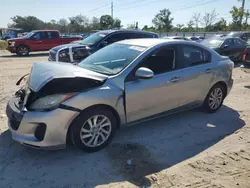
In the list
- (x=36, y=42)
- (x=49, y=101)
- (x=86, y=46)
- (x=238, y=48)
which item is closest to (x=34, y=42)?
(x=36, y=42)

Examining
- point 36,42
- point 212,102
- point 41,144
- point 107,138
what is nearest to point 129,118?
point 107,138

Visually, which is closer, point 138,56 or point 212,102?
point 138,56

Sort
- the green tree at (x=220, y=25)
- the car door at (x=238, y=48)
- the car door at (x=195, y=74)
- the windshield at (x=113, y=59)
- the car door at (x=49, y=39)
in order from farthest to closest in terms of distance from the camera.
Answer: the green tree at (x=220, y=25), the car door at (x=49, y=39), the car door at (x=238, y=48), the car door at (x=195, y=74), the windshield at (x=113, y=59)

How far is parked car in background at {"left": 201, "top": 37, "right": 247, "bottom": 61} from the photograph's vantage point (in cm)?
1162

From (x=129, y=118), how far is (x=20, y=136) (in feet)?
5.17

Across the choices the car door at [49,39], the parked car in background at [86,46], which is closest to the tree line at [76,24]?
the car door at [49,39]

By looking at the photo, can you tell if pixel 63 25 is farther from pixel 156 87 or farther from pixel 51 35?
pixel 156 87

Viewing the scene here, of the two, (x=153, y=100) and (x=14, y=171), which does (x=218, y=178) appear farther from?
(x=14, y=171)

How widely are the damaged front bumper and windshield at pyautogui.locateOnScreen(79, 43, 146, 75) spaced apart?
1047 millimetres

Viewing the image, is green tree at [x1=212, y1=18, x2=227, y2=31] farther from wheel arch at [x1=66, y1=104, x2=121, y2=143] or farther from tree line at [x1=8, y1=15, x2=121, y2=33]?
wheel arch at [x1=66, y1=104, x2=121, y2=143]

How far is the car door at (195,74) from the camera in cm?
423

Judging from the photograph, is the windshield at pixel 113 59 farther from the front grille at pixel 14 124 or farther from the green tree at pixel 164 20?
the green tree at pixel 164 20

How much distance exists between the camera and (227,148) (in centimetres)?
354

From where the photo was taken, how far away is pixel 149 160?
3.19 m
